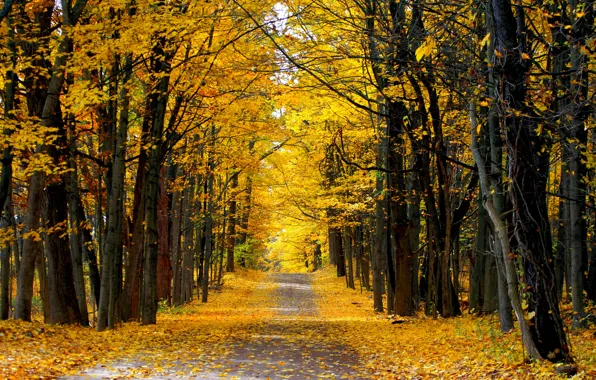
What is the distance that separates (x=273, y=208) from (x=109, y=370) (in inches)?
1099

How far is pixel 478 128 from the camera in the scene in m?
6.85

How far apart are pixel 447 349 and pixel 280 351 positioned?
300 cm

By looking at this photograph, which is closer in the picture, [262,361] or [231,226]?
[262,361]

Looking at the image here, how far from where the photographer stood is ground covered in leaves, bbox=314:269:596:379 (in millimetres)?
7543

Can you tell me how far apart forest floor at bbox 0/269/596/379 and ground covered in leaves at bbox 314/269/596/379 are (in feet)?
0.06

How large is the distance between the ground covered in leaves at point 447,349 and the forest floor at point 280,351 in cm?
2

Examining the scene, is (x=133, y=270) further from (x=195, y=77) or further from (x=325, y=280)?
(x=325, y=280)

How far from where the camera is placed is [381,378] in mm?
8023

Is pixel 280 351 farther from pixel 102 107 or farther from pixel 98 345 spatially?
pixel 102 107

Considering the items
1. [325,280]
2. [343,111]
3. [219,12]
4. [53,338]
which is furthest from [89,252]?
[325,280]

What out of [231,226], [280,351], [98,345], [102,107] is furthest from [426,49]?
[231,226]

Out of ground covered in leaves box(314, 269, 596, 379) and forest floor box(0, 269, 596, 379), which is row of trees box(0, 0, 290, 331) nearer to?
forest floor box(0, 269, 596, 379)

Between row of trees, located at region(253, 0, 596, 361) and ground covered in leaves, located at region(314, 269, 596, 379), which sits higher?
row of trees, located at region(253, 0, 596, 361)

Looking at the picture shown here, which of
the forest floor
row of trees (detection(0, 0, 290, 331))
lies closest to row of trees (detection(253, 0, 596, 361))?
the forest floor
